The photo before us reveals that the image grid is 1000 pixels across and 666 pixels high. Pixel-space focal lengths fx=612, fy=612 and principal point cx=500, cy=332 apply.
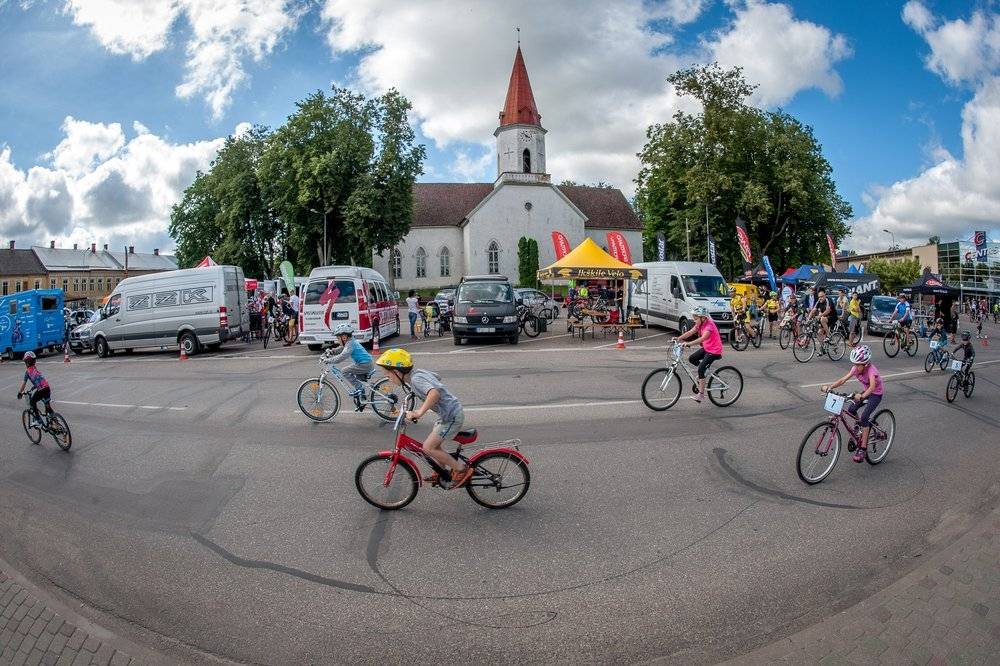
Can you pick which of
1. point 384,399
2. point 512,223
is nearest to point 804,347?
point 384,399

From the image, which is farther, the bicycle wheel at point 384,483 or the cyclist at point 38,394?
the cyclist at point 38,394

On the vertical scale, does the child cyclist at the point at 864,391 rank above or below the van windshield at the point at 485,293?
below

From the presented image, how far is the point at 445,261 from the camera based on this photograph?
203 ft

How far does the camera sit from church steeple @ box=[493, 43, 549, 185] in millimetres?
59438

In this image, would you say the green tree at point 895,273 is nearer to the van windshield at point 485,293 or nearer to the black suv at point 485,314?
the van windshield at point 485,293

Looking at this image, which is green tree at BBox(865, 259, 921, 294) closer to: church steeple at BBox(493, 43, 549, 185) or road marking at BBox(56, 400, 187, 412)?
church steeple at BBox(493, 43, 549, 185)

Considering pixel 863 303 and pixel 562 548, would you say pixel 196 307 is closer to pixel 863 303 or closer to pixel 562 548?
pixel 562 548

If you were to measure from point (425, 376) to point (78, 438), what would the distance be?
23.2 feet

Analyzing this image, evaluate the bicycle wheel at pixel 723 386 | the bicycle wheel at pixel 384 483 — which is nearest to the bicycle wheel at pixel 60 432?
the bicycle wheel at pixel 384 483

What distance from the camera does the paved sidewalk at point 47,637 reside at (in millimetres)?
3723

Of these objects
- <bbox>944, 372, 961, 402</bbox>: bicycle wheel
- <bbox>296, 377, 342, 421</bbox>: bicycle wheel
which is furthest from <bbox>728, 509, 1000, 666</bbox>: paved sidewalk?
<bbox>944, 372, 961, 402</bbox>: bicycle wheel

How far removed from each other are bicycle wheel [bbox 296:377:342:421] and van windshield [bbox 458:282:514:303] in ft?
35.1

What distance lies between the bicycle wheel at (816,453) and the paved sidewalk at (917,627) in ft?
6.11

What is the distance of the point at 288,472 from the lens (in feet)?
23.4
